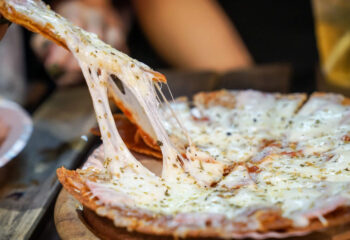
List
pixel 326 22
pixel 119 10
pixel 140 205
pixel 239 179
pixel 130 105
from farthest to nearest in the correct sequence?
1. pixel 119 10
2. pixel 326 22
3. pixel 130 105
4. pixel 239 179
5. pixel 140 205

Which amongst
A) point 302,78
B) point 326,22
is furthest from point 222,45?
point 326,22

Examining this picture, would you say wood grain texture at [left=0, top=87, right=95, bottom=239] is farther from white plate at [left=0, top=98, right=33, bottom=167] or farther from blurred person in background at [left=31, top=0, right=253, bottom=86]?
blurred person in background at [left=31, top=0, right=253, bottom=86]

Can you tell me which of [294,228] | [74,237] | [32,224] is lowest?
[32,224]

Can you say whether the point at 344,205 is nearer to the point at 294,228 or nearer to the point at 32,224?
the point at 294,228

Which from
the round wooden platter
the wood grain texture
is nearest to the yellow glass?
the wood grain texture

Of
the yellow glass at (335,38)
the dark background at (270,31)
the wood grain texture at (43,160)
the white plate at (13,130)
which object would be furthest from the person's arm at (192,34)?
the white plate at (13,130)

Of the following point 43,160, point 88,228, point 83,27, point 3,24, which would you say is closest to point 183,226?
point 88,228
